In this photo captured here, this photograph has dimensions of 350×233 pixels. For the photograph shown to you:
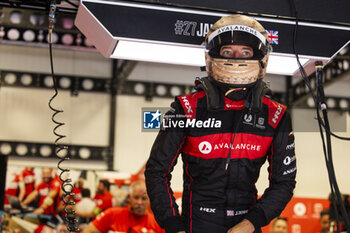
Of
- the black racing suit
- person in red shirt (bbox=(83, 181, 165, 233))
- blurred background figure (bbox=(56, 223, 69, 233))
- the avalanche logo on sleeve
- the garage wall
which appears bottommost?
blurred background figure (bbox=(56, 223, 69, 233))

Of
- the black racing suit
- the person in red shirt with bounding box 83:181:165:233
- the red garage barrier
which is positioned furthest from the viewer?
the red garage barrier

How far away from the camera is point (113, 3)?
1.78m

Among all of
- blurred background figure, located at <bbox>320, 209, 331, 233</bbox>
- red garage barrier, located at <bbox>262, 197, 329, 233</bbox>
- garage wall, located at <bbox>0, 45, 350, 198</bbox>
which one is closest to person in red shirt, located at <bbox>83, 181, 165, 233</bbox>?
red garage barrier, located at <bbox>262, 197, 329, 233</bbox>

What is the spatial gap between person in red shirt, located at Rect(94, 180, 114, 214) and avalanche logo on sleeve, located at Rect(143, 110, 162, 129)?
4.64 metres

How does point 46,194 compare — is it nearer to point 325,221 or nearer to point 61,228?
point 61,228

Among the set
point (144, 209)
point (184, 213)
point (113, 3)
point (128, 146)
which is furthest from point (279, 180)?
point (128, 146)

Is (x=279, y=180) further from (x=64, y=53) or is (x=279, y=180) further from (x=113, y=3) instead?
(x=64, y=53)

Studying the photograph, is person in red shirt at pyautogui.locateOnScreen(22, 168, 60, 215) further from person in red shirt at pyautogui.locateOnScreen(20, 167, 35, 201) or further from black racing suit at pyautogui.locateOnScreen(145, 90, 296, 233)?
black racing suit at pyautogui.locateOnScreen(145, 90, 296, 233)

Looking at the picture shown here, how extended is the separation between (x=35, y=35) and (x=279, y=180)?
208 inches

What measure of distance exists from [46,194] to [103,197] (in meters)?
0.76

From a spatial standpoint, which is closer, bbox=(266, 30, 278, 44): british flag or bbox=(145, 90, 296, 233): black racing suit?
bbox=(145, 90, 296, 233): black racing suit

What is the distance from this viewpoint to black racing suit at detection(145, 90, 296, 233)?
1.70m

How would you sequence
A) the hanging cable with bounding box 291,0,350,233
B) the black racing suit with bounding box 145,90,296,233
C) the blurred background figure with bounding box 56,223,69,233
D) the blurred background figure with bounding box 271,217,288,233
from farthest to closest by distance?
the blurred background figure with bounding box 56,223,69,233
the blurred background figure with bounding box 271,217,288,233
the black racing suit with bounding box 145,90,296,233
the hanging cable with bounding box 291,0,350,233

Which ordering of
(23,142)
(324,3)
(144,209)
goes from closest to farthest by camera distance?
(324,3)
(144,209)
(23,142)
